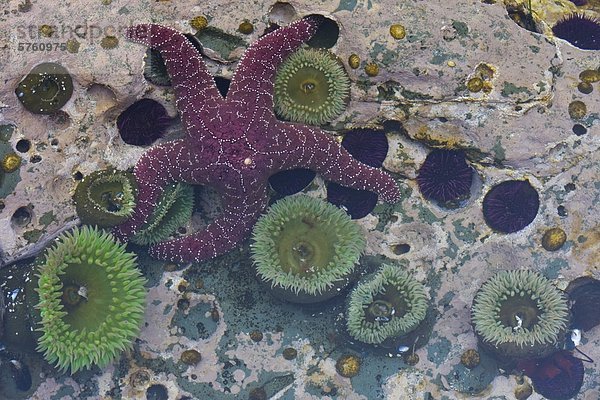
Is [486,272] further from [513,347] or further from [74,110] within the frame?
[74,110]

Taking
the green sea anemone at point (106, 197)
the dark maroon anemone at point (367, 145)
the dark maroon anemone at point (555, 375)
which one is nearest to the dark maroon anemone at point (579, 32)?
the dark maroon anemone at point (367, 145)

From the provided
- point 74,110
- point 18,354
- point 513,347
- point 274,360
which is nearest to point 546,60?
point 513,347

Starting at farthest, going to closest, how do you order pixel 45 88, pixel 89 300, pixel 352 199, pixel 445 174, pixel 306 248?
pixel 352 199 < pixel 445 174 < pixel 306 248 < pixel 89 300 < pixel 45 88

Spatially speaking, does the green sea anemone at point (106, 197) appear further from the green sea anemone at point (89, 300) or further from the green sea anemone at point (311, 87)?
the green sea anemone at point (311, 87)

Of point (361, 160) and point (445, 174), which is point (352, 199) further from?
point (445, 174)

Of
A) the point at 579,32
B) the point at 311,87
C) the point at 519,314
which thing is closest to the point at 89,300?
the point at 311,87

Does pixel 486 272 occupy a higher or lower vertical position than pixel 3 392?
higher
